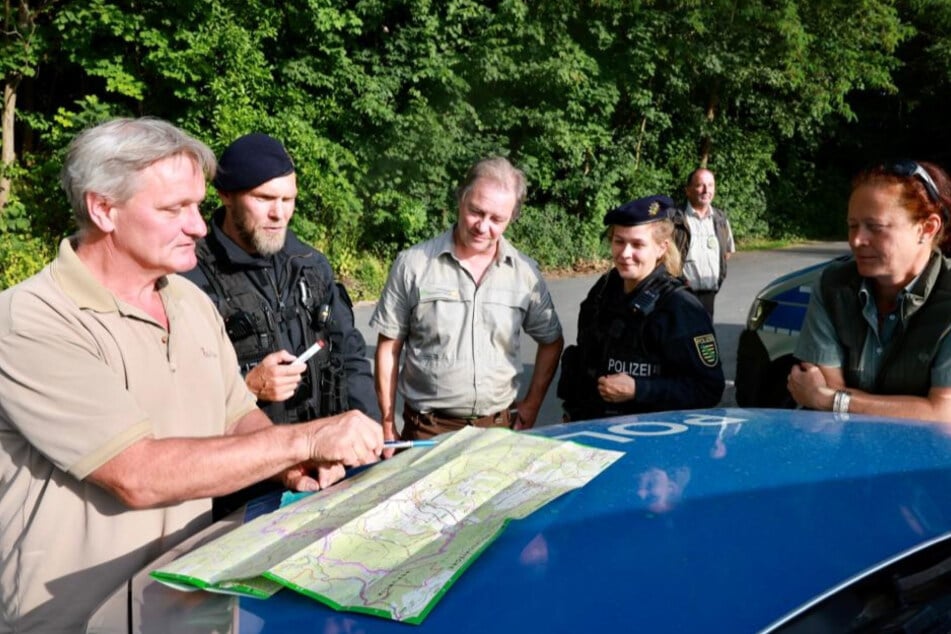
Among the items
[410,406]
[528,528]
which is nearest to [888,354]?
[528,528]

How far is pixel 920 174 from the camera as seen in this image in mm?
2326

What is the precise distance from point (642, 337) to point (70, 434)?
6.57ft

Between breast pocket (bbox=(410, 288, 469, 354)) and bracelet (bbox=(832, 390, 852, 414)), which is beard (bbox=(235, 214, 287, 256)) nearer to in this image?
breast pocket (bbox=(410, 288, 469, 354))

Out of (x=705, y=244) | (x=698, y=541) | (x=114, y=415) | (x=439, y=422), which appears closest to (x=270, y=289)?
(x=439, y=422)

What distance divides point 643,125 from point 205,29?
30.8 feet

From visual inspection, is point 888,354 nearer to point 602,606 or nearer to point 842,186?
point 602,606

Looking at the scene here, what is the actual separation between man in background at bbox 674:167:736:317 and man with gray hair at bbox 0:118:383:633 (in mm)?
4764

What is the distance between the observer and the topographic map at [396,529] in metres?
1.32

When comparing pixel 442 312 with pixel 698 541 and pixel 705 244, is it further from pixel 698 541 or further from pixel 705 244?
pixel 705 244

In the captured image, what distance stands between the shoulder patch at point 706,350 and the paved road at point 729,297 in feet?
9.54

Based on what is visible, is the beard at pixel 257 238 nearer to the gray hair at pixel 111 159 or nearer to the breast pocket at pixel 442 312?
the breast pocket at pixel 442 312

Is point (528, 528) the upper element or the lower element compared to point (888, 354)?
lower

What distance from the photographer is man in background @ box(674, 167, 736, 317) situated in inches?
260

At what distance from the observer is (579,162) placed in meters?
15.9
